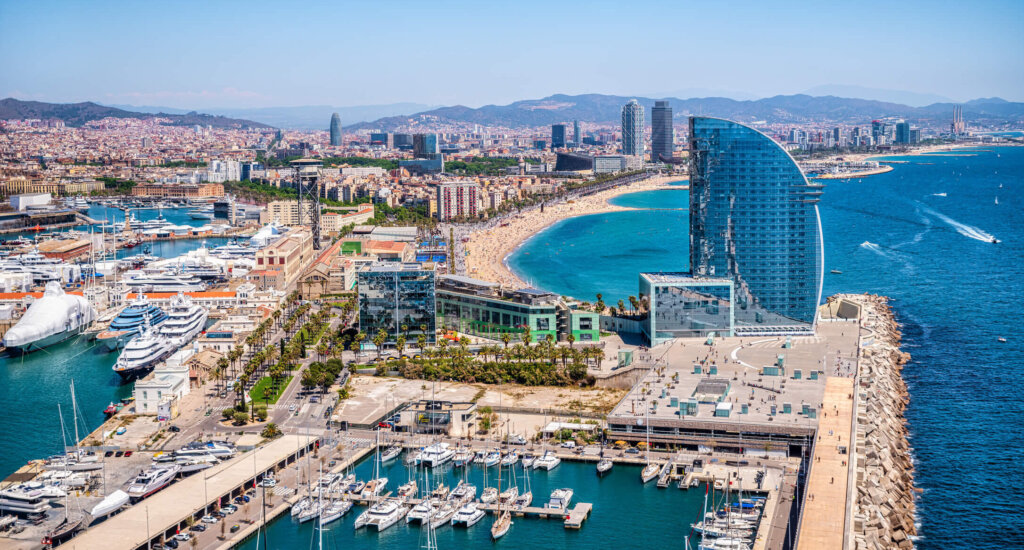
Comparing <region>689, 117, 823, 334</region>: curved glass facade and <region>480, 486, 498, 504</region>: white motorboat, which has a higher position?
<region>689, 117, 823, 334</region>: curved glass facade

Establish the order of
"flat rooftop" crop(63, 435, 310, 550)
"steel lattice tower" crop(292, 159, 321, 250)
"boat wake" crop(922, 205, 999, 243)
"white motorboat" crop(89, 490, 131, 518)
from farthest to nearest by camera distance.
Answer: "steel lattice tower" crop(292, 159, 321, 250) → "boat wake" crop(922, 205, 999, 243) → "white motorboat" crop(89, 490, 131, 518) → "flat rooftop" crop(63, 435, 310, 550)

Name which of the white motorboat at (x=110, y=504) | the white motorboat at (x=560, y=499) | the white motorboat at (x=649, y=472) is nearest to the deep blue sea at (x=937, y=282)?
the white motorboat at (x=649, y=472)

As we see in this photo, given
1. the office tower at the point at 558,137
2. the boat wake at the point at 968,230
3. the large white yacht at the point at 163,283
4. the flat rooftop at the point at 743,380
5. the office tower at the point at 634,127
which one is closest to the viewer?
the flat rooftop at the point at 743,380

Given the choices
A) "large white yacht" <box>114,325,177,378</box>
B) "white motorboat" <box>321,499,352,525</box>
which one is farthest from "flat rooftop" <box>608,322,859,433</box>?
"large white yacht" <box>114,325,177,378</box>

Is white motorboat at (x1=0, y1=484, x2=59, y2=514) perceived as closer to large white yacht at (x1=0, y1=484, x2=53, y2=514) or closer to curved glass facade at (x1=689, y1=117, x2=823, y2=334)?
large white yacht at (x1=0, y1=484, x2=53, y2=514)

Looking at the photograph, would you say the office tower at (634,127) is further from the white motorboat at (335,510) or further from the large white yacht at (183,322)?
the white motorboat at (335,510)
